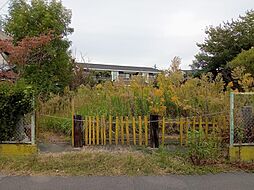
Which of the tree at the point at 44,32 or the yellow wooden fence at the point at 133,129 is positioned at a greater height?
the tree at the point at 44,32

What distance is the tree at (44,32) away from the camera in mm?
15234

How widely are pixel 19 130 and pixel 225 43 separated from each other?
19033 mm

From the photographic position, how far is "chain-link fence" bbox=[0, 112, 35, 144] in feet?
21.0

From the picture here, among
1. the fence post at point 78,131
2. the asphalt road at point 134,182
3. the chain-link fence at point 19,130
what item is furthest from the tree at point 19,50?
the asphalt road at point 134,182

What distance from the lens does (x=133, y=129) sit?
7.54 meters

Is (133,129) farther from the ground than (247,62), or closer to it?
closer to it

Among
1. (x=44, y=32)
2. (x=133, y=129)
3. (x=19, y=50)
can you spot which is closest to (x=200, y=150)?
(x=133, y=129)

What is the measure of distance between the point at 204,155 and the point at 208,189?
3.82 ft

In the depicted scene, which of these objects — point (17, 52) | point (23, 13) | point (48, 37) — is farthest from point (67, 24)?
point (17, 52)

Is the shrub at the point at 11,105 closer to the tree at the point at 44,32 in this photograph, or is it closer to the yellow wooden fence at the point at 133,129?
the yellow wooden fence at the point at 133,129

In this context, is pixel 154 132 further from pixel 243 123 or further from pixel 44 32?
pixel 44 32

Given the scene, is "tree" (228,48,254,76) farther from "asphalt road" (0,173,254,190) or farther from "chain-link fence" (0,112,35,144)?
"chain-link fence" (0,112,35,144)

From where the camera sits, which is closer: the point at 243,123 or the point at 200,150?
the point at 200,150

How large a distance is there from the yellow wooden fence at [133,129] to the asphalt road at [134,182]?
2211mm
